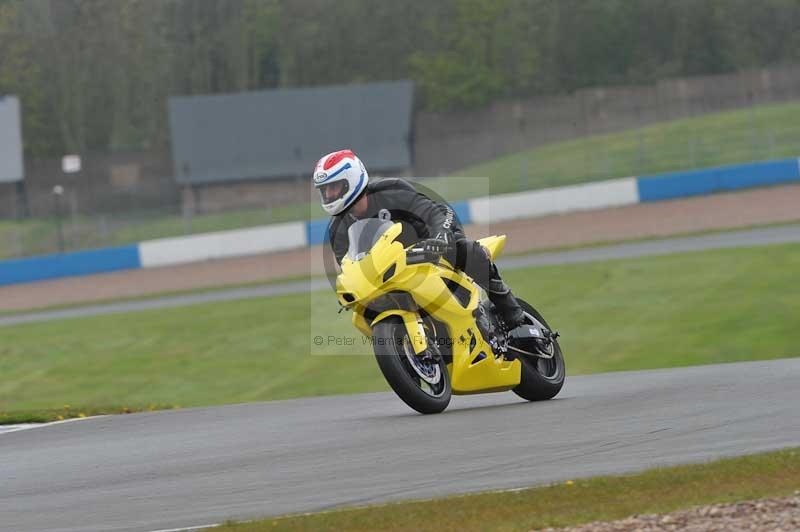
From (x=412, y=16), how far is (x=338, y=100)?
11.4m

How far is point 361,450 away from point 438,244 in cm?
167

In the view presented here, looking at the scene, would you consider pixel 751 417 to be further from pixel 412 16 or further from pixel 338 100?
pixel 412 16

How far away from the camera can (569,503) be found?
593 centimetres

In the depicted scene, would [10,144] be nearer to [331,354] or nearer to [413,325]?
[331,354]

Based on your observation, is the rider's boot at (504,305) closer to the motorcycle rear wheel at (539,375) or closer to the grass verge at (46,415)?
the motorcycle rear wheel at (539,375)

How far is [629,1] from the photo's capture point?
68.7 meters

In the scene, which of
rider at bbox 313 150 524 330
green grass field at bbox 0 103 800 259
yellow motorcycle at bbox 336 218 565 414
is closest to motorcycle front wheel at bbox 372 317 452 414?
yellow motorcycle at bbox 336 218 565 414

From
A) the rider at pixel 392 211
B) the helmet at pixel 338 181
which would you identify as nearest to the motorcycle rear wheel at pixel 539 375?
the rider at pixel 392 211

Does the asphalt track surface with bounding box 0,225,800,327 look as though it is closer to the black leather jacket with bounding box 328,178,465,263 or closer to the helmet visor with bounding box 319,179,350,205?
the black leather jacket with bounding box 328,178,465,263

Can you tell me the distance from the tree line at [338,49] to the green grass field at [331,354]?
136 feet

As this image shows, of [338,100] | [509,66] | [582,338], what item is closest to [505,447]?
[582,338]

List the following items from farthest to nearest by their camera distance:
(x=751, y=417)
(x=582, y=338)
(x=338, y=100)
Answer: (x=338, y=100) < (x=582, y=338) < (x=751, y=417)

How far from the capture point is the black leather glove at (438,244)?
8.70 m

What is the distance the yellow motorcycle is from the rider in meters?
0.09
